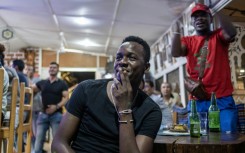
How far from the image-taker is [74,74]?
28.0ft

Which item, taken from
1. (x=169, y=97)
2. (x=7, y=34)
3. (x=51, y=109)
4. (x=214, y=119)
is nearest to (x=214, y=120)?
(x=214, y=119)

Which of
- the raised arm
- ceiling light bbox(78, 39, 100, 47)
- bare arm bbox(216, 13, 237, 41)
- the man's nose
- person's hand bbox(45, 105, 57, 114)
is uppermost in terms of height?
ceiling light bbox(78, 39, 100, 47)

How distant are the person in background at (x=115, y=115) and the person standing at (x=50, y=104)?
2.87 meters

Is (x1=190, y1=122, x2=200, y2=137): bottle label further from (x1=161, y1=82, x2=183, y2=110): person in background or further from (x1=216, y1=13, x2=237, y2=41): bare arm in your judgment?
(x1=161, y1=82, x2=183, y2=110): person in background

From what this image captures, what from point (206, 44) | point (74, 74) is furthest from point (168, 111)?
point (74, 74)

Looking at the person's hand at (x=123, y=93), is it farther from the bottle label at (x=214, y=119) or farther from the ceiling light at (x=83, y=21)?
the ceiling light at (x=83, y=21)

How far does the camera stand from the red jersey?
2092 millimetres

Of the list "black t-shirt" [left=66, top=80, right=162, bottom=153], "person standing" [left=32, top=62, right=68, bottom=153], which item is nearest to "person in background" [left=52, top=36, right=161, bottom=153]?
"black t-shirt" [left=66, top=80, right=162, bottom=153]

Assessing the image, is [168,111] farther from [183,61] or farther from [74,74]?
[74,74]

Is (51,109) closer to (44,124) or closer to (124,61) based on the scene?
(44,124)

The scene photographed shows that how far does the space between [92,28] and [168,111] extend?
8.72 feet

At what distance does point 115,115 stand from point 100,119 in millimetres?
70

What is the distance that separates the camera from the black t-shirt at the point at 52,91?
168 inches

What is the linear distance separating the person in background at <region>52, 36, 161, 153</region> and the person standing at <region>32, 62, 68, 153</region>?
9.41 feet
